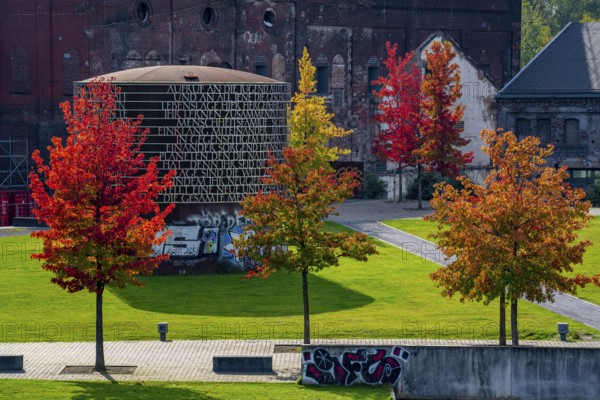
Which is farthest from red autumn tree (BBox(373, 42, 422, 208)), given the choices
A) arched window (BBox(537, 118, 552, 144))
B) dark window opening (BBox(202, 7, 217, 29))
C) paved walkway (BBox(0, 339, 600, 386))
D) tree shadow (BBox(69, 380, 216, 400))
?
tree shadow (BBox(69, 380, 216, 400))

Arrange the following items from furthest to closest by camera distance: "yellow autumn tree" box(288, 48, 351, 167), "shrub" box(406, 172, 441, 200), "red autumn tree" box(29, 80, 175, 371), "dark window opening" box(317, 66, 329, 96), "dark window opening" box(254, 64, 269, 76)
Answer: "dark window opening" box(317, 66, 329, 96) → "dark window opening" box(254, 64, 269, 76) → "shrub" box(406, 172, 441, 200) → "yellow autumn tree" box(288, 48, 351, 167) → "red autumn tree" box(29, 80, 175, 371)

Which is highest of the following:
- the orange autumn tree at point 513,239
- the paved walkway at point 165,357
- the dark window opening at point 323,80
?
the dark window opening at point 323,80

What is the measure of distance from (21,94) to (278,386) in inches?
2030

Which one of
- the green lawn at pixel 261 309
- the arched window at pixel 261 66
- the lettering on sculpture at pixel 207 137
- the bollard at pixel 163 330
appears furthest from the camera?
the arched window at pixel 261 66

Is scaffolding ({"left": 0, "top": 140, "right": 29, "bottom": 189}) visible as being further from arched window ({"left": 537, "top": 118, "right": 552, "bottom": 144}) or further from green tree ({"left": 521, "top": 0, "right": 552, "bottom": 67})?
green tree ({"left": 521, "top": 0, "right": 552, "bottom": 67})

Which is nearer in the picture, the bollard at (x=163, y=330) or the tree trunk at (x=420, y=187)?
the bollard at (x=163, y=330)

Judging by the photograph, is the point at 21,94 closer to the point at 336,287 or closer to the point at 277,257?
the point at 336,287

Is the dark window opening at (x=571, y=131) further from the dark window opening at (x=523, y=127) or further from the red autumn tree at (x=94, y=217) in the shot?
the red autumn tree at (x=94, y=217)

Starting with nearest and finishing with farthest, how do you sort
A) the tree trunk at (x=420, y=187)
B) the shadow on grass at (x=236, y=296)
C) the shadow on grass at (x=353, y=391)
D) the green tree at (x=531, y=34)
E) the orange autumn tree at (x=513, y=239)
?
the shadow on grass at (x=353, y=391) < the orange autumn tree at (x=513, y=239) < the shadow on grass at (x=236, y=296) < the tree trunk at (x=420, y=187) < the green tree at (x=531, y=34)

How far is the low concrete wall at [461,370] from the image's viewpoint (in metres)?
37.0

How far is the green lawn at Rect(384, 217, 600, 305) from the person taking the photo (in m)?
49.8

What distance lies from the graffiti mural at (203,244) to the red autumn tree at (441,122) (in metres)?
22.9

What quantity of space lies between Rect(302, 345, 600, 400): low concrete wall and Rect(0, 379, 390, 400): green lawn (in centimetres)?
52

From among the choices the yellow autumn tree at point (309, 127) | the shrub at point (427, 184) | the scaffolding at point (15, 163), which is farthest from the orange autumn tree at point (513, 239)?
the scaffolding at point (15, 163)
